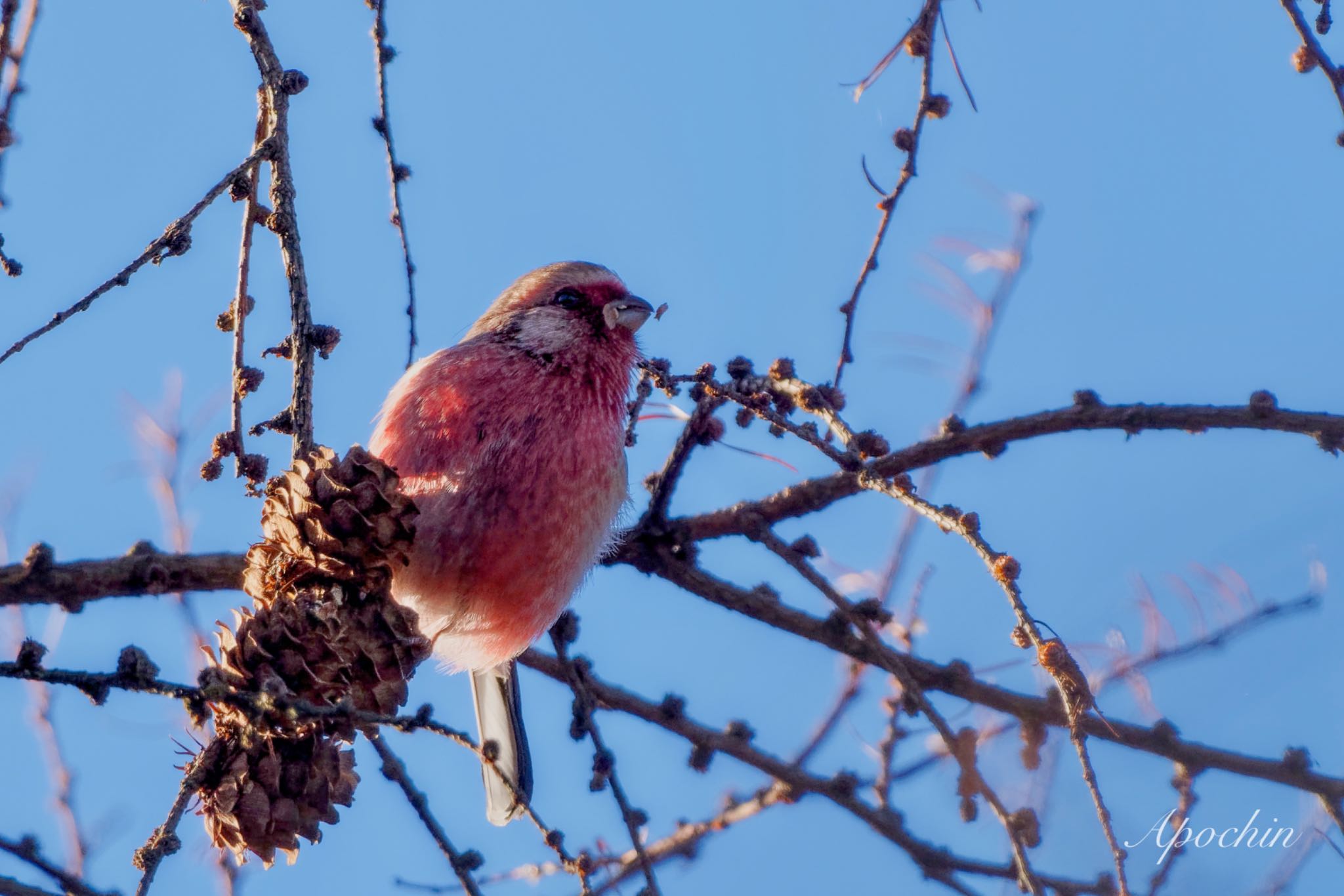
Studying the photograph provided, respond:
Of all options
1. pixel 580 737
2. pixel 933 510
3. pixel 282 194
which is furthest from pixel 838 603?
pixel 282 194

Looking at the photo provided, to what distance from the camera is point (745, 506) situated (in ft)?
12.5

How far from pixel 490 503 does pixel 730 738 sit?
3.15ft

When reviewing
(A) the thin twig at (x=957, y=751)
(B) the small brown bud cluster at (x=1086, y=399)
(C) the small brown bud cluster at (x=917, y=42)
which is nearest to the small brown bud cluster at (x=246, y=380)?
(A) the thin twig at (x=957, y=751)

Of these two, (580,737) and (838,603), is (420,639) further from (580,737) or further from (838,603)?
(838,603)

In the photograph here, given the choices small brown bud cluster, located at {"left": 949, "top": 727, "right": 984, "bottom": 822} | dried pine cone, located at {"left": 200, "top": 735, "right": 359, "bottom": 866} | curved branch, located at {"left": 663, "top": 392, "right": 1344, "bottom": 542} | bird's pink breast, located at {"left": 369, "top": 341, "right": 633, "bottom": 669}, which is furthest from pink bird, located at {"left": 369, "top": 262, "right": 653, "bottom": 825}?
small brown bud cluster, located at {"left": 949, "top": 727, "right": 984, "bottom": 822}

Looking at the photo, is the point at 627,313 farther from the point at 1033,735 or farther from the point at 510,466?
the point at 1033,735

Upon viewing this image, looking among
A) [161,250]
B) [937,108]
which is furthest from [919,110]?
[161,250]

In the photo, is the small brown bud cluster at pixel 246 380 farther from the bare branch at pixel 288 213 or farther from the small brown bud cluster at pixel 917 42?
the small brown bud cluster at pixel 917 42

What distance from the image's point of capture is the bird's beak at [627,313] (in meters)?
4.10

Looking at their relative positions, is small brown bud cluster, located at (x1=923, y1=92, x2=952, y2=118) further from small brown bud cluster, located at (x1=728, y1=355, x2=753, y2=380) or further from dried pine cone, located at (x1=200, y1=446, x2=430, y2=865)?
dried pine cone, located at (x1=200, y1=446, x2=430, y2=865)

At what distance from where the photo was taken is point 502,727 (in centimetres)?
461

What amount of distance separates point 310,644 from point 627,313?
1905 mm

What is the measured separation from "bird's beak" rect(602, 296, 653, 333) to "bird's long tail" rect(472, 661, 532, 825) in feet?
3.92

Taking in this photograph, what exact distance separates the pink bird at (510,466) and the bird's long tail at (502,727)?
25.4 inches
